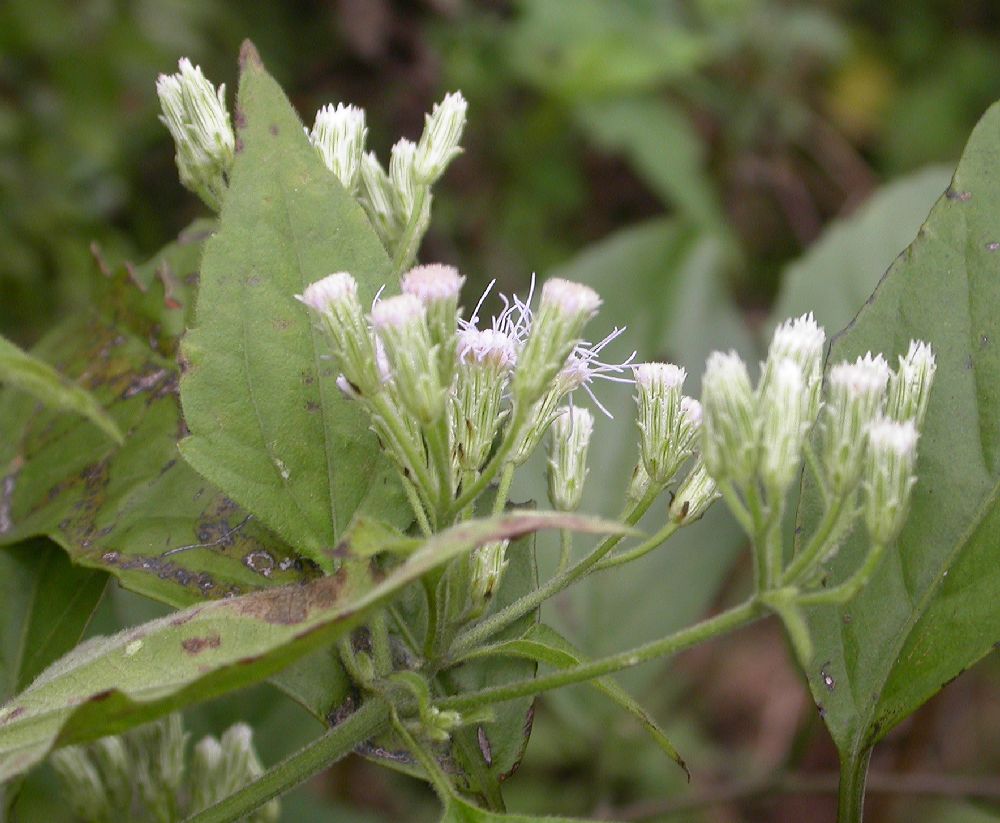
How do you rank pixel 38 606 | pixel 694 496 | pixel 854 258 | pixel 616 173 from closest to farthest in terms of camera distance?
pixel 694 496
pixel 38 606
pixel 854 258
pixel 616 173

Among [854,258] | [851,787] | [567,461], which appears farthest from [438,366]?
[854,258]

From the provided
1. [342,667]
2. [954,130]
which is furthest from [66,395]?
[954,130]

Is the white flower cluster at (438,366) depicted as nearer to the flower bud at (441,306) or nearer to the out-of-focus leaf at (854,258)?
the flower bud at (441,306)

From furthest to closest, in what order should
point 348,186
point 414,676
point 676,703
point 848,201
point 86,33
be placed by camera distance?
1. point 848,201
2. point 676,703
3. point 86,33
4. point 348,186
5. point 414,676

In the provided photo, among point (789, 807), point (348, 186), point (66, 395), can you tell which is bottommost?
point (789, 807)

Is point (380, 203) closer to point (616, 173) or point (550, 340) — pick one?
point (550, 340)

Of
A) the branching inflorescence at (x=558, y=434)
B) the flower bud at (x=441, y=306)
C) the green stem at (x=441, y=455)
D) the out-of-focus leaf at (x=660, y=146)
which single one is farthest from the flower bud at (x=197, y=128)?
the out-of-focus leaf at (x=660, y=146)

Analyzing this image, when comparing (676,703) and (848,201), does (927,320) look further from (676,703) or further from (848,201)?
(848,201)
